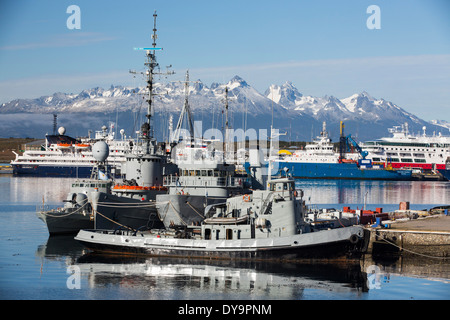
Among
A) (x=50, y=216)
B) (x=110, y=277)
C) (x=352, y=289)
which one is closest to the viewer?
(x=352, y=289)

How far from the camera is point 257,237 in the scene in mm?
34219

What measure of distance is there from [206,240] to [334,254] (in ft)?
23.9

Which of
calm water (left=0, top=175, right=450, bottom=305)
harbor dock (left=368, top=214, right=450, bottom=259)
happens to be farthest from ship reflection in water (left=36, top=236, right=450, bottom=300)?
harbor dock (left=368, top=214, right=450, bottom=259)

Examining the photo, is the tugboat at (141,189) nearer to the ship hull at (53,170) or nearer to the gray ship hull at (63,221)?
the gray ship hull at (63,221)

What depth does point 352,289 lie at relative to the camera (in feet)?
91.9

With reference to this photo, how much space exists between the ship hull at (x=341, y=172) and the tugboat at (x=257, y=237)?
10792cm

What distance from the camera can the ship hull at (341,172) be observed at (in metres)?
142

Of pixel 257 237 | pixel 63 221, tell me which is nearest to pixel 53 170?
pixel 63 221

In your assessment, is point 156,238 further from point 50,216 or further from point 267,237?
point 50,216

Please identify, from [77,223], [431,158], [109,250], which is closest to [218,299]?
[109,250]

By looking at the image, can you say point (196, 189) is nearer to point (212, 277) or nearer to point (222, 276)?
point (222, 276)

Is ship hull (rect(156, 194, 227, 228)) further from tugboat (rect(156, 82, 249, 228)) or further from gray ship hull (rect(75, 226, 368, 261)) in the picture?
gray ship hull (rect(75, 226, 368, 261))

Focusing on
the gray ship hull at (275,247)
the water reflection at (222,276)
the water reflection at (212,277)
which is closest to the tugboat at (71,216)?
the water reflection at (212,277)

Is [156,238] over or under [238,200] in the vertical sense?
under
